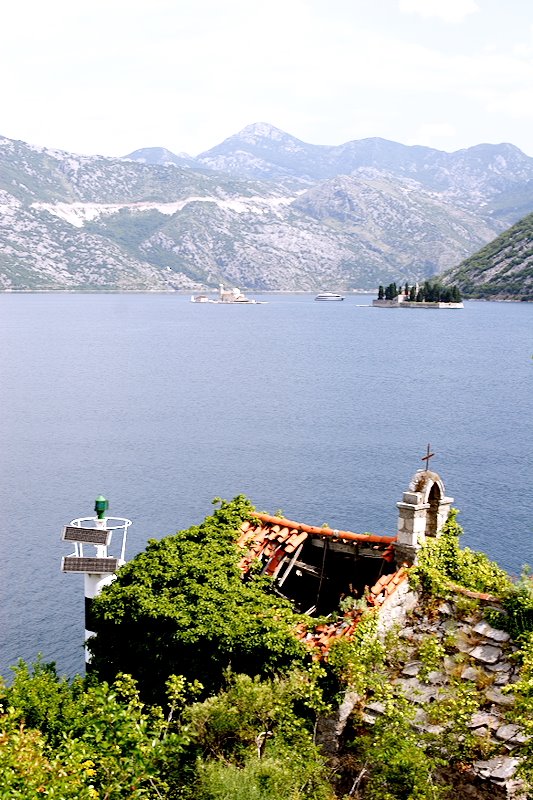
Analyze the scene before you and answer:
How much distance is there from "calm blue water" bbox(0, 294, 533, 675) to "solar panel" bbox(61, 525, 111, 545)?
11684 millimetres

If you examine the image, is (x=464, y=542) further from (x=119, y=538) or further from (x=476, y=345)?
(x=476, y=345)

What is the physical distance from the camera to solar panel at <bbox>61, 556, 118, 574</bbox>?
24.5m

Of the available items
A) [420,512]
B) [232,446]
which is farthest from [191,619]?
[232,446]

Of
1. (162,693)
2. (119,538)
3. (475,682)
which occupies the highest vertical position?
(475,682)

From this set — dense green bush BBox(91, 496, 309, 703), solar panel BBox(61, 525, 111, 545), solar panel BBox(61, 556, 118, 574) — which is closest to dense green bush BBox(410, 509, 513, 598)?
dense green bush BBox(91, 496, 309, 703)

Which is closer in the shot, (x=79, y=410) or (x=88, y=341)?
(x=79, y=410)

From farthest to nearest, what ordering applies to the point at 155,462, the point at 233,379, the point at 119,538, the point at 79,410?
1. the point at 233,379
2. the point at 79,410
3. the point at 155,462
4. the point at 119,538

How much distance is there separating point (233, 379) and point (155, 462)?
53.7 m

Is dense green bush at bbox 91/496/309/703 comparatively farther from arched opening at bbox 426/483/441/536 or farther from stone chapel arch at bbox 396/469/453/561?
arched opening at bbox 426/483/441/536

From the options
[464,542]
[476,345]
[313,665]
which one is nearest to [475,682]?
[313,665]

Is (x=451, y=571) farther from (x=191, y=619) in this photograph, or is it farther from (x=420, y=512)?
(x=191, y=619)

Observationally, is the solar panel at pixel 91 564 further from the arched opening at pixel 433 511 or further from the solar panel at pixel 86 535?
the arched opening at pixel 433 511

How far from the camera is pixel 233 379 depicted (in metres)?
123

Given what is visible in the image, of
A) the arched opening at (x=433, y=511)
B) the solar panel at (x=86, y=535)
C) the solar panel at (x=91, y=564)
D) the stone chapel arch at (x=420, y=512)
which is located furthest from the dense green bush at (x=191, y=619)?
the arched opening at (x=433, y=511)
